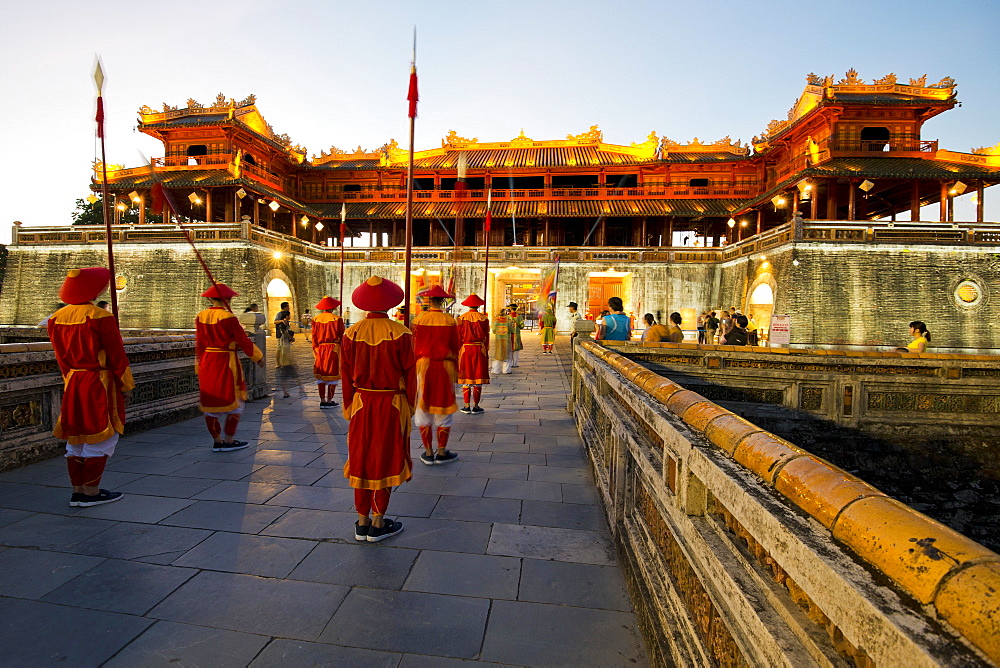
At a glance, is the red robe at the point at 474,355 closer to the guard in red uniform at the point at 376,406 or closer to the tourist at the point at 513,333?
the guard in red uniform at the point at 376,406

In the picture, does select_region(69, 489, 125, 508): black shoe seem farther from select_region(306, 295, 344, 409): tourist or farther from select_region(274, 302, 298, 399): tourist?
select_region(274, 302, 298, 399): tourist

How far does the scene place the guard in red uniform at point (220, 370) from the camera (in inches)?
176

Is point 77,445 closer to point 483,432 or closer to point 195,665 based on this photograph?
point 195,665

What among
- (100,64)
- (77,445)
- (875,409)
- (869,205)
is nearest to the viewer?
(77,445)

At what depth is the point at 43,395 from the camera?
4176 mm

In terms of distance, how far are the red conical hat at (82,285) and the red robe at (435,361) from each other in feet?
7.95

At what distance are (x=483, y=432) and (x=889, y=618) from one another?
15.9 feet

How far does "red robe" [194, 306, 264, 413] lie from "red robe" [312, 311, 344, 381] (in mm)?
1989

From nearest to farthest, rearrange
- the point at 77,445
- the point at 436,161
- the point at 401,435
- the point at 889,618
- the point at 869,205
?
the point at 889,618 → the point at 401,435 → the point at 77,445 → the point at 869,205 → the point at 436,161

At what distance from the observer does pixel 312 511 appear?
3191 mm

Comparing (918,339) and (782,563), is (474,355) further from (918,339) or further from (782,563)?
(918,339)

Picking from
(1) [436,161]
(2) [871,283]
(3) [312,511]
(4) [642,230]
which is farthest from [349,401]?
(1) [436,161]

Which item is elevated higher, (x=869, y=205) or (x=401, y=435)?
(x=869, y=205)

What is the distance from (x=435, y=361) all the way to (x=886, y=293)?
17.7 m
